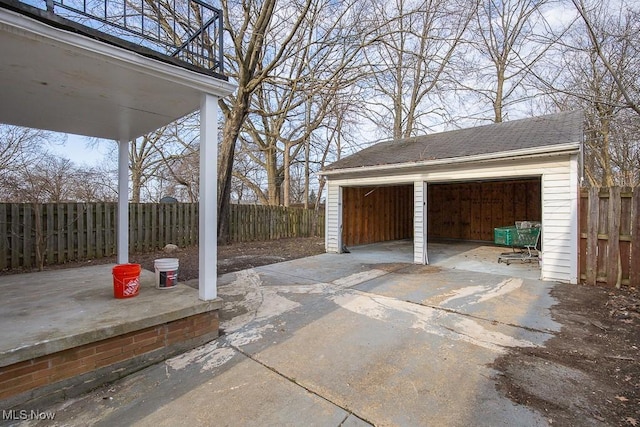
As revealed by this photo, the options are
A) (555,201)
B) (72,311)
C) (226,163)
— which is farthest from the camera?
(226,163)

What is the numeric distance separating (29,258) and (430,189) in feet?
41.6

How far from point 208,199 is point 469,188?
11.2m

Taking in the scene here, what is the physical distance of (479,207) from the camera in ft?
37.7

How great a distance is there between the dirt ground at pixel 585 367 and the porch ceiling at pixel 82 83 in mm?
3954

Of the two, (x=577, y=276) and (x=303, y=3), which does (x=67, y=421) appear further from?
(x=303, y=3)

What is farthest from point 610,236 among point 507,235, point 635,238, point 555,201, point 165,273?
point 165,273

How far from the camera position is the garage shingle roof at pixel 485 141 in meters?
6.00

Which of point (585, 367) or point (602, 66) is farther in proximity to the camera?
point (602, 66)

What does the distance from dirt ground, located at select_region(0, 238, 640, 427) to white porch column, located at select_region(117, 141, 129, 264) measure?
18.1 feet

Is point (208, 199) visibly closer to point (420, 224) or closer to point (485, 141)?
point (420, 224)

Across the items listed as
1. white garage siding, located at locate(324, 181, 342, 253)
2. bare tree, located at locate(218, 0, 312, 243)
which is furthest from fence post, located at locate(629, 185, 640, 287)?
bare tree, located at locate(218, 0, 312, 243)

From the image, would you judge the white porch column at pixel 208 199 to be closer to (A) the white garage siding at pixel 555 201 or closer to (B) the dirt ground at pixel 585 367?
(B) the dirt ground at pixel 585 367

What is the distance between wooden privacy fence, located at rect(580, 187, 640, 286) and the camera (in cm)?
481

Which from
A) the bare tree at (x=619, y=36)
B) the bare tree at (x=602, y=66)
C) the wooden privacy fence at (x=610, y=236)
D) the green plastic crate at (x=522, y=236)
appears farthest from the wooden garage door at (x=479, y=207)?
the wooden privacy fence at (x=610, y=236)
